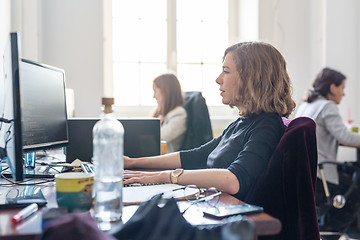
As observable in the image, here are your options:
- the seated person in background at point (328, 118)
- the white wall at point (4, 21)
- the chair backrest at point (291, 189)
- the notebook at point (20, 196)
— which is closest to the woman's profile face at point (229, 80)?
the chair backrest at point (291, 189)

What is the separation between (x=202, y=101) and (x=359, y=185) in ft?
4.42

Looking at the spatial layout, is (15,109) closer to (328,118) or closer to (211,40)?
(328,118)

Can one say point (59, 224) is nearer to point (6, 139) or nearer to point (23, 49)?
point (6, 139)

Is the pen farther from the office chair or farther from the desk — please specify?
the office chair

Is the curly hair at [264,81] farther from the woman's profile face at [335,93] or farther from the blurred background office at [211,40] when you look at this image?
the blurred background office at [211,40]

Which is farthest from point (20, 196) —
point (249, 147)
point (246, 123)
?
point (246, 123)

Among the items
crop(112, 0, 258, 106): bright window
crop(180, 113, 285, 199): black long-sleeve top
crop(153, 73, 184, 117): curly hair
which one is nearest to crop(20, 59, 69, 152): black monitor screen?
crop(180, 113, 285, 199): black long-sleeve top

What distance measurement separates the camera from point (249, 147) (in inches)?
50.2

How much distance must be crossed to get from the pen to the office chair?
2014mm

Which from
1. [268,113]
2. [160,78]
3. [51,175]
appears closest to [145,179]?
[51,175]

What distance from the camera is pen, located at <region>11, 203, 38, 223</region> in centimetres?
83

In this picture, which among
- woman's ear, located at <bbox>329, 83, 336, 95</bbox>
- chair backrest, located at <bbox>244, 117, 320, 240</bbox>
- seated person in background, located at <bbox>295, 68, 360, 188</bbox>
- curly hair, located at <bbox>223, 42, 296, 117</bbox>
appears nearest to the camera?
chair backrest, located at <bbox>244, 117, 320, 240</bbox>

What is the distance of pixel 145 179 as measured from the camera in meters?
1.27

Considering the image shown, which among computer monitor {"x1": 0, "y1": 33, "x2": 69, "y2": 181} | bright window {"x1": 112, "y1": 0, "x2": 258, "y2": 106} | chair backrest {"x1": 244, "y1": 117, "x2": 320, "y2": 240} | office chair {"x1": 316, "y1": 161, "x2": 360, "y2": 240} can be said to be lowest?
office chair {"x1": 316, "y1": 161, "x2": 360, "y2": 240}
